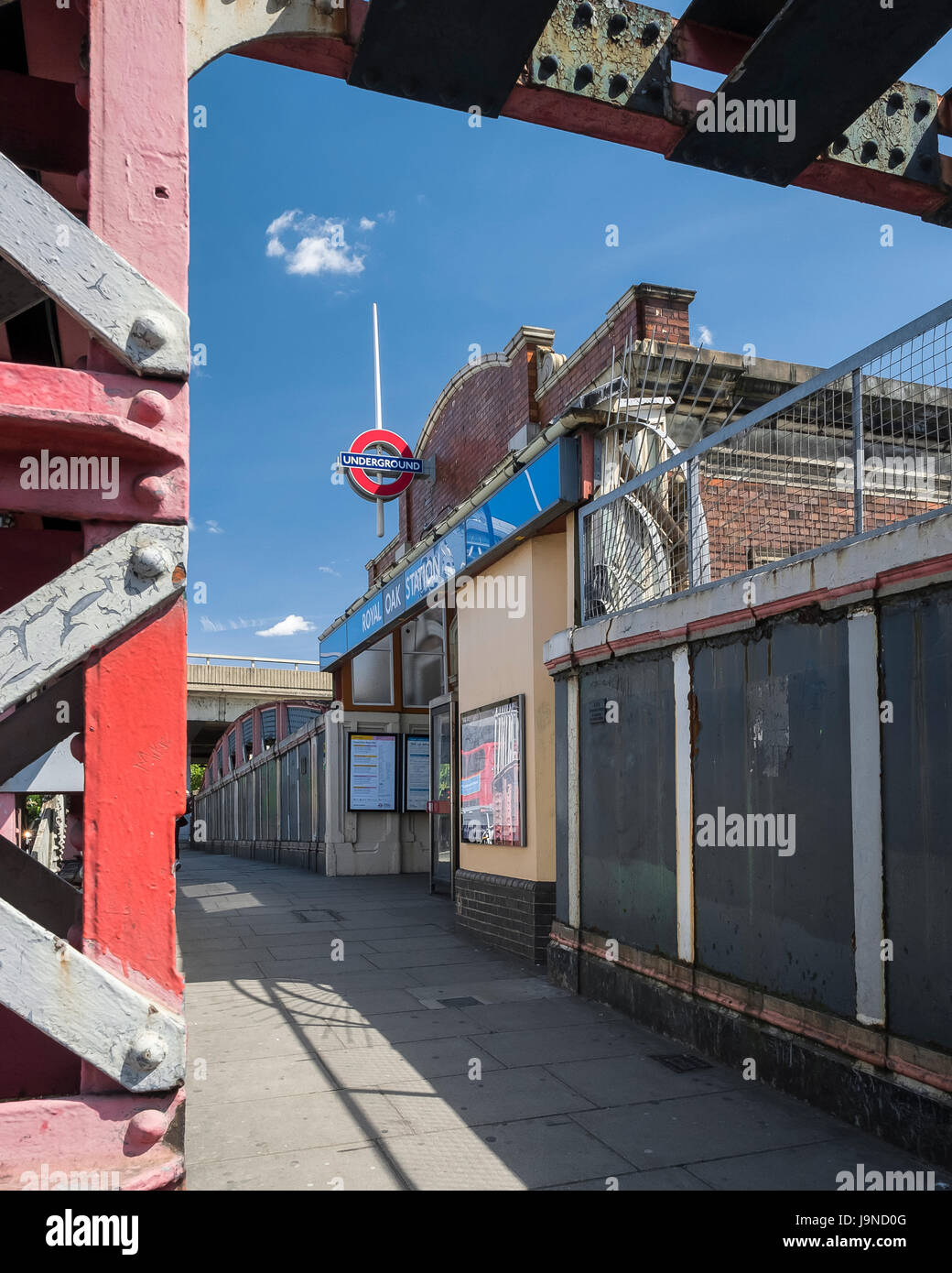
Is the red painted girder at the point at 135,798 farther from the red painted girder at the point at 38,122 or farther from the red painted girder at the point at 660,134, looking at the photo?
the red painted girder at the point at 660,134

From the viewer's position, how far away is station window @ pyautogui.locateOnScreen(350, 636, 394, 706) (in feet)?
57.3

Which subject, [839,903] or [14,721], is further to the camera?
[839,903]

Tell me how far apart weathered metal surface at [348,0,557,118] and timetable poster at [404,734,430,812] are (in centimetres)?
1470

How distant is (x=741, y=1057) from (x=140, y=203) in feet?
17.0

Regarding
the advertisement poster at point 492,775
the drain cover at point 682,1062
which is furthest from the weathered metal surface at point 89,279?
the advertisement poster at point 492,775

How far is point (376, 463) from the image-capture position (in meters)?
16.4

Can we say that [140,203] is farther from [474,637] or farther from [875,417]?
[474,637]

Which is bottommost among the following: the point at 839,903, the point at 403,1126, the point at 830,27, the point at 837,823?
the point at 403,1126

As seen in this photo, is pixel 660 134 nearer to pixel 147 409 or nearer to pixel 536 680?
pixel 147 409

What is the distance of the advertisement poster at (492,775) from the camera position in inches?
365

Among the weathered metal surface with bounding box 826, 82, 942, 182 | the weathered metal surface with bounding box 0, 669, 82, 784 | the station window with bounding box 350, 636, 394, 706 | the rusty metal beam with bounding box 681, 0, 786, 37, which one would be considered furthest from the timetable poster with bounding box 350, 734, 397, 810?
the rusty metal beam with bounding box 681, 0, 786, 37

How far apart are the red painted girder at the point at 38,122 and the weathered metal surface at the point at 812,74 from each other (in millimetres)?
2123

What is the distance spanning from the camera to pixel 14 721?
330cm
